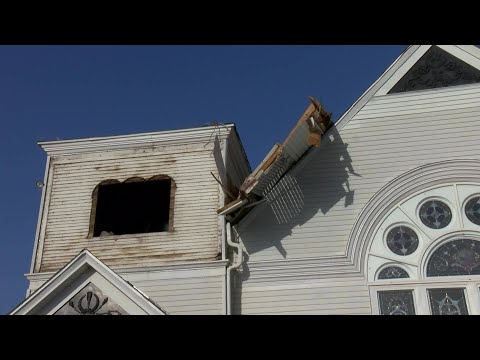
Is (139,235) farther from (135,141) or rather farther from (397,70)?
(397,70)

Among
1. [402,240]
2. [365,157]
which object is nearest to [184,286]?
[402,240]

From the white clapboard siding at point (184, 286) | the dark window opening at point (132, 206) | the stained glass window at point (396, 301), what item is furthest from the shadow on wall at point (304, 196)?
the dark window opening at point (132, 206)

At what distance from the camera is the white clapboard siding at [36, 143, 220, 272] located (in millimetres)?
12758

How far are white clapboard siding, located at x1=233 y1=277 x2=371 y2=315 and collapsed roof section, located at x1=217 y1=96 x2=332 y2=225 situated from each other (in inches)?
65.4

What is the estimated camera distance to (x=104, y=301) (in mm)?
9844

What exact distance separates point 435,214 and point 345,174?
1996 millimetres

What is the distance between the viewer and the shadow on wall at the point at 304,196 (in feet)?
39.4

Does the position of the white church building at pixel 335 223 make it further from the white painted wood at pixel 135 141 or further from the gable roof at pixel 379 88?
the white painted wood at pixel 135 141

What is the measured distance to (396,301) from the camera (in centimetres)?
1107

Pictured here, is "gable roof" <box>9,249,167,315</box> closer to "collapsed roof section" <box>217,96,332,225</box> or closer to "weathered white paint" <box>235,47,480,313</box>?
"weathered white paint" <box>235,47,480,313</box>

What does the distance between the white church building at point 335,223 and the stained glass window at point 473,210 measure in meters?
0.02
